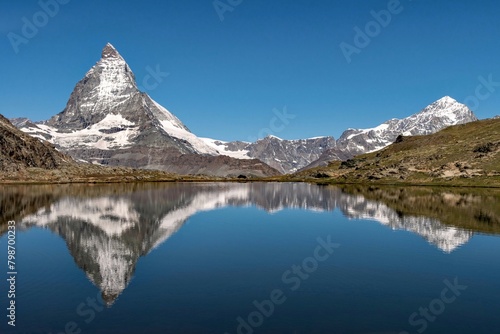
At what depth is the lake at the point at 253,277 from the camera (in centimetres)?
2822

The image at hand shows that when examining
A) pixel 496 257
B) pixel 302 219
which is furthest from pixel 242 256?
pixel 302 219

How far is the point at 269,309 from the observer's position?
30.8 metres

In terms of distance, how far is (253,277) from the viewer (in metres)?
39.4

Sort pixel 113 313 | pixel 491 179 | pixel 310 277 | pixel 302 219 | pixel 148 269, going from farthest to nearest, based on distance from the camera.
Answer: pixel 491 179
pixel 302 219
pixel 148 269
pixel 310 277
pixel 113 313

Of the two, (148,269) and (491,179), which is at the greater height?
(491,179)

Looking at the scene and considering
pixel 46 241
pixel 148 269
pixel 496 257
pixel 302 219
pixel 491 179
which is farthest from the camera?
pixel 491 179

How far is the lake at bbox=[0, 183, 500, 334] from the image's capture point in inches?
1111

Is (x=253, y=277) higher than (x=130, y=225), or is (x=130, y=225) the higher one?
(x=130, y=225)

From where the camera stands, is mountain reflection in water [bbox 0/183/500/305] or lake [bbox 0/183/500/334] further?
mountain reflection in water [bbox 0/183/500/305]

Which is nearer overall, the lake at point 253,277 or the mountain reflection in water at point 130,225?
the lake at point 253,277

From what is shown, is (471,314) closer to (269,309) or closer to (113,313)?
(269,309)

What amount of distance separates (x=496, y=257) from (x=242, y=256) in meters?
29.9

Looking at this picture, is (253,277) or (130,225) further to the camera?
(130,225)

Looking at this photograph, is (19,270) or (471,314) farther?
(19,270)
